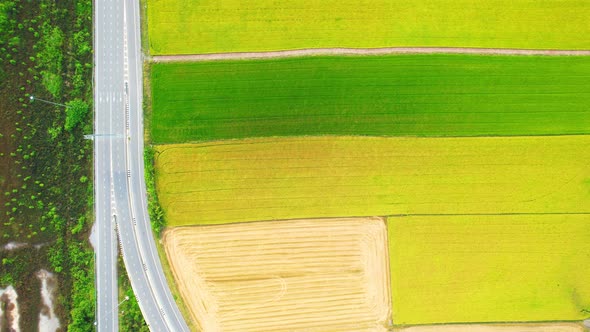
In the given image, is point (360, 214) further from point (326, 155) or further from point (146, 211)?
point (146, 211)

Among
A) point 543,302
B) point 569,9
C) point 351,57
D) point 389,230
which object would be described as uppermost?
point 569,9

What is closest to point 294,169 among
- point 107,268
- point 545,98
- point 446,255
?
point 446,255

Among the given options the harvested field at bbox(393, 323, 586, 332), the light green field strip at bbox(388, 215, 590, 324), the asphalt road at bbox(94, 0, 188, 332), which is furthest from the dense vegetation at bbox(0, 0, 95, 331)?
the harvested field at bbox(393, 323, 586, 332)

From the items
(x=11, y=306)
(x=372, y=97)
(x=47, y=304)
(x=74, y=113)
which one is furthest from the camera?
(x=372, y=97)

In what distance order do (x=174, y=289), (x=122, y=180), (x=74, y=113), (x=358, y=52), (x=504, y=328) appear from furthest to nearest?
(x=358, y=52)
(x=504, y=328)
(x=122, y=180)
(x=174, y=289)
(x=74, y=113)

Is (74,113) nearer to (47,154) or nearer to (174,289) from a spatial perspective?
(47,154)

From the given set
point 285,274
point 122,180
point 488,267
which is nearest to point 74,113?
point 122,180

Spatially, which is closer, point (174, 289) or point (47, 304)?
point (47, 304)
